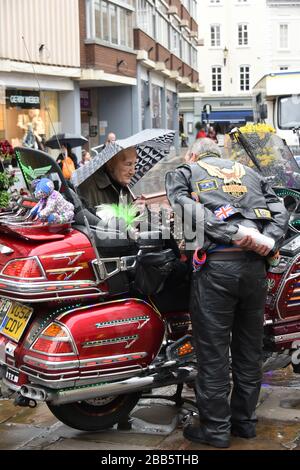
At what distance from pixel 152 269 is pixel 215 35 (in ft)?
196

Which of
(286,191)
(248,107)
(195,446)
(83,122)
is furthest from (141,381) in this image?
(248,107)

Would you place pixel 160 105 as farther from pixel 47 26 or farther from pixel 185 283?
pixel 185 283

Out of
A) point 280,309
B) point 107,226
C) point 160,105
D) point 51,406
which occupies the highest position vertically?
point 160,105

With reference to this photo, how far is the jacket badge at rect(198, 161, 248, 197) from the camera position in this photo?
3955mm

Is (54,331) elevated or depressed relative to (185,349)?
elevated

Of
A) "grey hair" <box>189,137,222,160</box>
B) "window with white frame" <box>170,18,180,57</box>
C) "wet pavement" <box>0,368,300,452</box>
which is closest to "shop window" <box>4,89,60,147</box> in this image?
"wet pavement" <box>0,368,300,452</box>

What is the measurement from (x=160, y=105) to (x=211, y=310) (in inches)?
1170

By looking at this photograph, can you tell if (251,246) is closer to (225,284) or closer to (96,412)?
(225,284)

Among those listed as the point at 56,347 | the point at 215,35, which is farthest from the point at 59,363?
the point at 215,35

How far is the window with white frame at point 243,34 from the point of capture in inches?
2360

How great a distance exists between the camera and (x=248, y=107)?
197 ft

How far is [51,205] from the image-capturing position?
3.82 m

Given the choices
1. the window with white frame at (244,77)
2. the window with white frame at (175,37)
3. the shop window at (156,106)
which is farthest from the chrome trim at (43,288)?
the window with white frame at (244,77)
